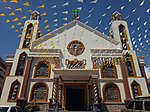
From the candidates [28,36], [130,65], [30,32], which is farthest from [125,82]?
[30,32]

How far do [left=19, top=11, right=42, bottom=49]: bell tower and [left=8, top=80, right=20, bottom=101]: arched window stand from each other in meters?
4.81

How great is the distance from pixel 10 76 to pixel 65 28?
9112 millimetres

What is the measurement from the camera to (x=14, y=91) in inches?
602

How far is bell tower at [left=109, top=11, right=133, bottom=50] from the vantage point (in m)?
18.1

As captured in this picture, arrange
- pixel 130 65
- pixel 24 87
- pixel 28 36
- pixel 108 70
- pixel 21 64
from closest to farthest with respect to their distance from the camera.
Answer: pixel 24 87 → pixel 108 70 → pixel 21 64 → pixel 130 65 → pixel 28 36

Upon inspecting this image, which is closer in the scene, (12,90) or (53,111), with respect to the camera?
(53,111)

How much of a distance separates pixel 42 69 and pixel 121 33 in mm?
11699

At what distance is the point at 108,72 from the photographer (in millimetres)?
16188

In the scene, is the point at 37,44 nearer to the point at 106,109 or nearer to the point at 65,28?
the point at 65,28

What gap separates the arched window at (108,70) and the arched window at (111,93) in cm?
110

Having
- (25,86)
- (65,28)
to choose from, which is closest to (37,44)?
(65,28)

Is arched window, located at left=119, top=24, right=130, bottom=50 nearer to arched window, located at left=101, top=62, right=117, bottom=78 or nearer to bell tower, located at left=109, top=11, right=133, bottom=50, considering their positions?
bell tower, located at left=109, top=11, right=133, bottom=50

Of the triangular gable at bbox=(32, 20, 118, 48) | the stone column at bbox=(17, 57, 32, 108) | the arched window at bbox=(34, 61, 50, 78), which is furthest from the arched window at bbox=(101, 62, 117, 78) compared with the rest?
the stone column at bbox=(17, 57, 32, 108)

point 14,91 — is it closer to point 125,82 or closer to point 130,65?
point 125,82
